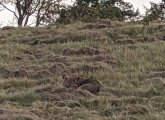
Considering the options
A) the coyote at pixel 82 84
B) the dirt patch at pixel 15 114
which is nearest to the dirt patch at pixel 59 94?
the coyote at pixel 82 84

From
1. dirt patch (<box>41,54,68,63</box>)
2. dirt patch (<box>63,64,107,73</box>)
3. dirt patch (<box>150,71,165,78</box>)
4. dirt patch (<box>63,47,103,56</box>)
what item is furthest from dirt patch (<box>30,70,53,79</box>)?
dirt patch (<box>63,47,103,56</box>)

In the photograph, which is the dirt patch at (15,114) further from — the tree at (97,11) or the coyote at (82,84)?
the tree at (97,11)

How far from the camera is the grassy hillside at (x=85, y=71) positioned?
6340 mm

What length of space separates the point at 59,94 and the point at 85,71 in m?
1.77

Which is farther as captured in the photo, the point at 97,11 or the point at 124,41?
the point at 97,11

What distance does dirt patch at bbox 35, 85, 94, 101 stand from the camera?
7082 mm

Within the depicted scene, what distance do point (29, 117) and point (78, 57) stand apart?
468cm

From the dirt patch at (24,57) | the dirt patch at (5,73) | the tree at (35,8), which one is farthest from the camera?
the tree at (35,8)

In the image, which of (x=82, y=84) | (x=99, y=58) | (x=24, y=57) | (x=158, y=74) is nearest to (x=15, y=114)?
(x=82, y=84)

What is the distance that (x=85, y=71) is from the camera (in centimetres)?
890

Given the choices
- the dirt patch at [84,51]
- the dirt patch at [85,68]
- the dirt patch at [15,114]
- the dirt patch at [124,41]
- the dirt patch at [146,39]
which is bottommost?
the dirt patch at [15,114]

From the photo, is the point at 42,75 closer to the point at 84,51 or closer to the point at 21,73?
the point at 21,73

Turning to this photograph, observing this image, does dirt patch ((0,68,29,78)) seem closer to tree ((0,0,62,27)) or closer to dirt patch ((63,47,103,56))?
dirt patch ((63,47,103,56))

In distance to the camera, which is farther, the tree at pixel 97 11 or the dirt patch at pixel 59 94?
the tree at pixel 97 11
